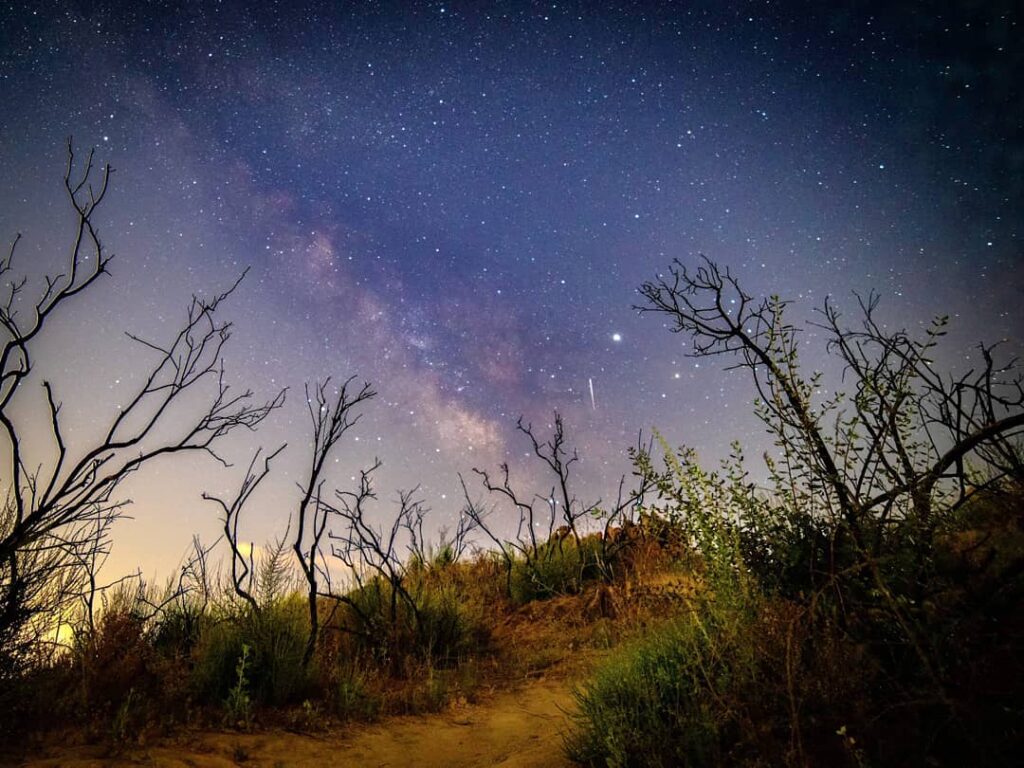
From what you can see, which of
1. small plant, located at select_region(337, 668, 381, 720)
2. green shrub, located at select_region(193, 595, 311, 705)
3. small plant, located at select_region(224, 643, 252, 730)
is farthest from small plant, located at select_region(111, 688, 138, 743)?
small plant, located at select_region(337, 668, 381, 720)

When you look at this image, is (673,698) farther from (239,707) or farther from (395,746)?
(239,707)

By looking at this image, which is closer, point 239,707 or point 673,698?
point 673,698

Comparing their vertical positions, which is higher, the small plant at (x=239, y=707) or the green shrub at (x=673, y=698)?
the small plant at (x=239, y=707)

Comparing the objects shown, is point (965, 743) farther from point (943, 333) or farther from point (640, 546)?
point (640, 546)

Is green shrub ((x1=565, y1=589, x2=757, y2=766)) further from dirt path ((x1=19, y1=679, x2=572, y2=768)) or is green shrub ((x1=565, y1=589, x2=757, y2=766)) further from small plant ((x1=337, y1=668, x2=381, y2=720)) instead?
small plant ((x1=337, y1=668, x2=381, y2=720))

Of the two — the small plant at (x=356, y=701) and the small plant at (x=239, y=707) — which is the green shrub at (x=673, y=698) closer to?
the small plant at (x=356, y=701)

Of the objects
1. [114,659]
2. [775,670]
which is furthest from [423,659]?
[775,670]

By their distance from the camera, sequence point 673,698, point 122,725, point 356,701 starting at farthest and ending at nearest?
1. point 356,701
2. point 122,725
3. point 673,698

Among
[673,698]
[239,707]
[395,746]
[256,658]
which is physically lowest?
[395,746]

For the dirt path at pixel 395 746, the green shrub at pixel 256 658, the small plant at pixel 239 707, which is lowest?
the dirt path at pixel 395 746

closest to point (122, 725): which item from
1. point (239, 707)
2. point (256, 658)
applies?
point (239, 707)

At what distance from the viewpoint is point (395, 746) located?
4.52 meters

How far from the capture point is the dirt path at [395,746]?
3.44 meters

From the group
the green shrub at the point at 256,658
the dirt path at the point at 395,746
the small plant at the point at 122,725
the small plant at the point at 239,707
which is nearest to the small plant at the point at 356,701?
the dirt path at the point at 395,746
